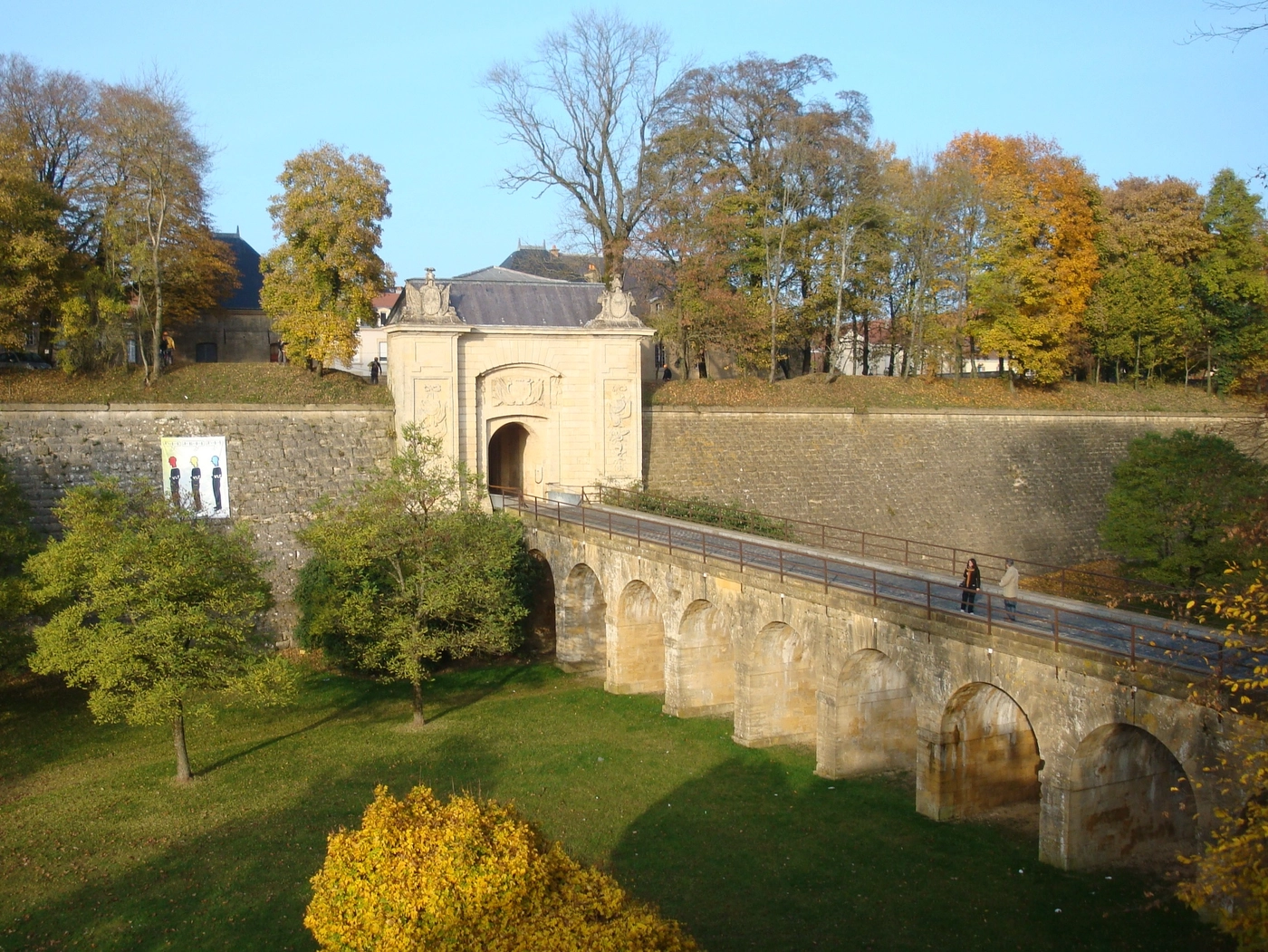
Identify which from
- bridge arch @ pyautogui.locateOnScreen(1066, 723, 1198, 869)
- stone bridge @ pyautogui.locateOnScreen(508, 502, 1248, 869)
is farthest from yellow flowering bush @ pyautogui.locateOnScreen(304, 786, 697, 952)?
bridge arch @ pyautogui.locateOnScreen(1066, 723, 1198, 869)

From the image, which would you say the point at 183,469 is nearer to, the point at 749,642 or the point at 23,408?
the point at 23,408

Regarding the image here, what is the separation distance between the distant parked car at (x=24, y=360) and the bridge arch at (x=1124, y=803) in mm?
28500

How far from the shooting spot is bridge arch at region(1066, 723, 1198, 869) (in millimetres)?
12969

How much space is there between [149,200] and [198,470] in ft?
Answer: 28.0

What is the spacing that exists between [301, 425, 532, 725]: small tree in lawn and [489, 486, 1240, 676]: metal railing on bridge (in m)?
2.67

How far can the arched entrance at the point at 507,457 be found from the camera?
31.8 metres

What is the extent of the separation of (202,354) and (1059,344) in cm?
3134

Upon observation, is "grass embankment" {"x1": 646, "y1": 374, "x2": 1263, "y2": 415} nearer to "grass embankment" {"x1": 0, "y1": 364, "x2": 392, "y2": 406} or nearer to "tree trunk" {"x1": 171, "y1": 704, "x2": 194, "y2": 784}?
"grass embankment" {"x1": 0, "y1": 364, "x2": 392, "y2": 406}

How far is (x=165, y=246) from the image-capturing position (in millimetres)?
31172

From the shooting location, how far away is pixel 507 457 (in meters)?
32.2

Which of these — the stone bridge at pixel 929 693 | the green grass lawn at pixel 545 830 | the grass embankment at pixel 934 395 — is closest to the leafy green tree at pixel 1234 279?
the grass embankment at pixel 934 395

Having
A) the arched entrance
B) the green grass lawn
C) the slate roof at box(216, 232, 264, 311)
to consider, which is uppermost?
the slate roof at box(216, 232, 264, 311)

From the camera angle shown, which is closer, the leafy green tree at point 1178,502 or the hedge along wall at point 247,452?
the leafy green tree at point 1178,502

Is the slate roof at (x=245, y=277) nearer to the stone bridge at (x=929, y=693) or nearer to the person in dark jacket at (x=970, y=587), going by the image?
the stone bridge at (x=929, y=693)
